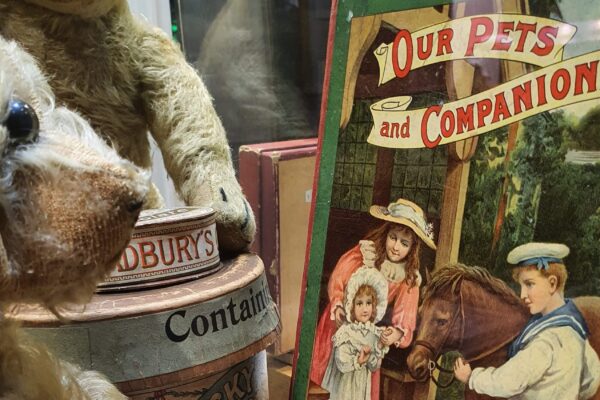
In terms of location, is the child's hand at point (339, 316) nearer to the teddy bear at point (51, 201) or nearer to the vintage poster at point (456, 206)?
the vintage poster at point (456, 206)

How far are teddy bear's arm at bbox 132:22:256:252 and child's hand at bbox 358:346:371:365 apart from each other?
16cm

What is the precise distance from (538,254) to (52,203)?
31cm

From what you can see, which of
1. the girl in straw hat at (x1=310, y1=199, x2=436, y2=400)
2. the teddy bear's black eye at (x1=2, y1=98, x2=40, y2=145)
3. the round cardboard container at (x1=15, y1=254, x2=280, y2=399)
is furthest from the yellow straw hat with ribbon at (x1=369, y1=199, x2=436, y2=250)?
the teddy bear's black eye at (x1=2, y1=98, x2=40, y2=145)

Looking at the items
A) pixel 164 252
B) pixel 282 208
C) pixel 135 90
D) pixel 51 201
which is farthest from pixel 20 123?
pixel 282 208

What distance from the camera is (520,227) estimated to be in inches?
A: 18.2

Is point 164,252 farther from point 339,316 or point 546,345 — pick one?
point 546,345

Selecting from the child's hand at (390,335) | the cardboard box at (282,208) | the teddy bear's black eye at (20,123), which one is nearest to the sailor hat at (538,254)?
the child's hand at (390,335)

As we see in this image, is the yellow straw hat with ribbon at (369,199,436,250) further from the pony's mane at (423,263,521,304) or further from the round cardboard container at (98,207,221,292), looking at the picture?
the round cardboard container at (98,207,221,292)

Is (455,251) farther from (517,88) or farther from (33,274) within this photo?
(33,274)

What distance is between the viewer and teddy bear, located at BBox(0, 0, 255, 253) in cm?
58

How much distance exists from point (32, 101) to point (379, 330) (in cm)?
31

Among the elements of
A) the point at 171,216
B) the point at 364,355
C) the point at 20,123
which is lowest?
the point at 364,355

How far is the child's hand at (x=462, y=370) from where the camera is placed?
0.48 metres

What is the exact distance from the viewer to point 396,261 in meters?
0.53
